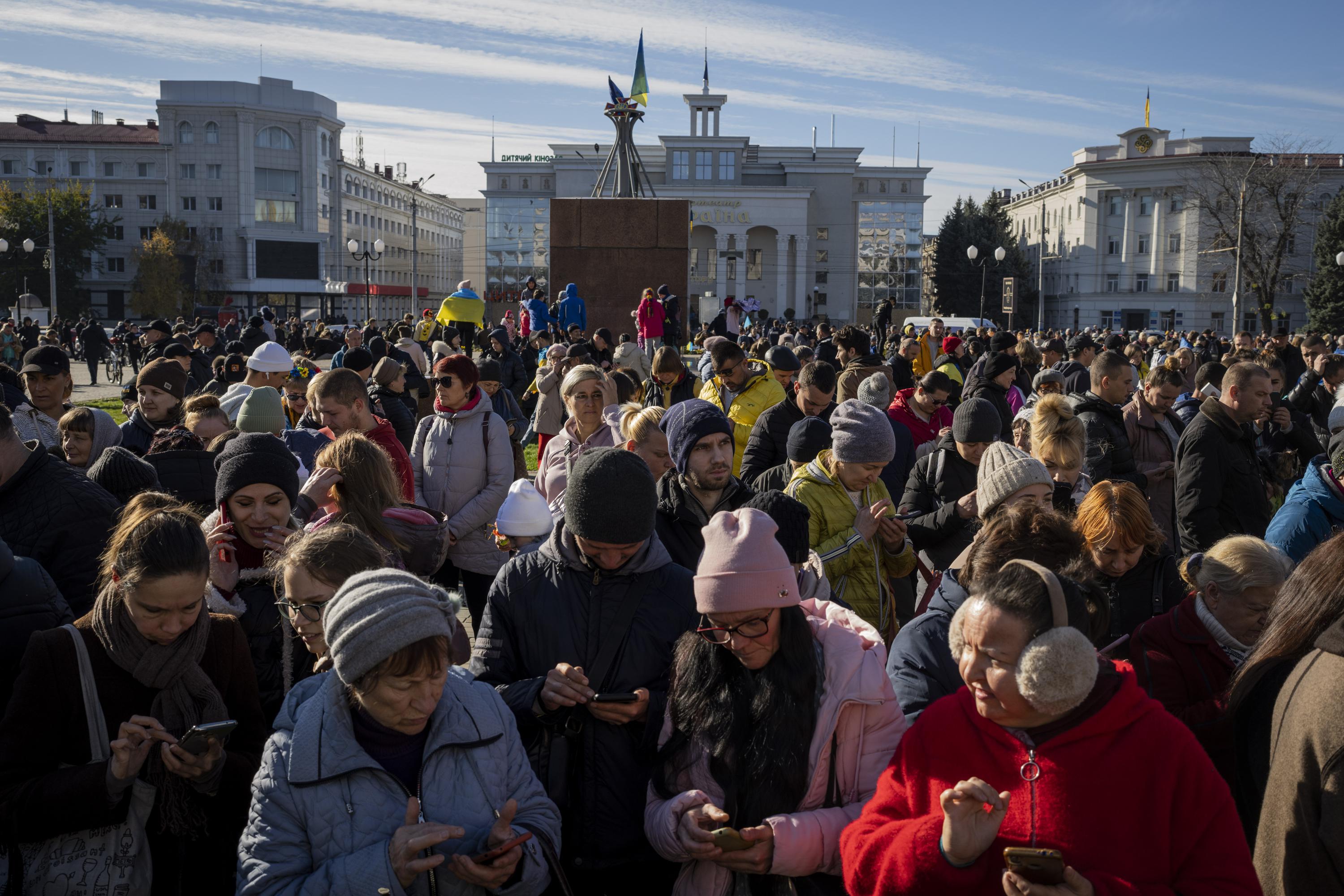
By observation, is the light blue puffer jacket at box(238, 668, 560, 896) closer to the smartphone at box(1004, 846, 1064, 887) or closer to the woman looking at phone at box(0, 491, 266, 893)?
the woman looking at phone at box(0, 491, 266, 893)

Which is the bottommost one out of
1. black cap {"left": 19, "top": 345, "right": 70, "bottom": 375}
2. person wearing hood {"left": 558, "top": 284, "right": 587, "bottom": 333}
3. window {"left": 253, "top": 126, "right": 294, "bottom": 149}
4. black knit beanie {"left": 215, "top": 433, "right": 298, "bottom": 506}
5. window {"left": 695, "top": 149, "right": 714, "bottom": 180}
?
black knit beanie {"left": 215, "top": 433, "right": 298, "bottom": 506}

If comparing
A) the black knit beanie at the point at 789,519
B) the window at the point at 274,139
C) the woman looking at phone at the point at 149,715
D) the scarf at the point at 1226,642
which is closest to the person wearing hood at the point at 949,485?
the black knit beanie at the point at 789,519

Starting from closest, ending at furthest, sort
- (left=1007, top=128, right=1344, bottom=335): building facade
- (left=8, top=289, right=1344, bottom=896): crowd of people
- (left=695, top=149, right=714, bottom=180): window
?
(left=8, top=289, right=1344, bottom=896): crowd of people → (left=1007, top=128, right=1344, bottom=335): building facade → (left=695, top=149, right=714, bottom=180): window

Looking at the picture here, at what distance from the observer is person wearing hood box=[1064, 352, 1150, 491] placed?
21.6 ft

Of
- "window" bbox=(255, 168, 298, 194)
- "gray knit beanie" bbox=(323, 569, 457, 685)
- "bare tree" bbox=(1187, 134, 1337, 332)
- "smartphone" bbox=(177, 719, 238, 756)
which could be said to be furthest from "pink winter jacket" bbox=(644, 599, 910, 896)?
"window" bbox=(255, 168, 298, 194)

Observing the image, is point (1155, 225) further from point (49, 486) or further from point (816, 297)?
point (49, 486)

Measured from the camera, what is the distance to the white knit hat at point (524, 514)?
5539mm

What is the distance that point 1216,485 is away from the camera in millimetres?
6219

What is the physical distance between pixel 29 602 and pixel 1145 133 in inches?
3738

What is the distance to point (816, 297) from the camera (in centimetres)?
9306

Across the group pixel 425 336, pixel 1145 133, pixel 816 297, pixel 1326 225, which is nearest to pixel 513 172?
pixel 816 297

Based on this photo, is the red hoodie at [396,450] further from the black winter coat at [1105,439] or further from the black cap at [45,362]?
the black winter coat at [1105,439]

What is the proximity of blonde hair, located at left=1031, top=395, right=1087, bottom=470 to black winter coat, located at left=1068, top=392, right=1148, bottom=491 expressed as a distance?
1.23 m

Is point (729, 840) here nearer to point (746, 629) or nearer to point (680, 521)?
point (746, 629)
